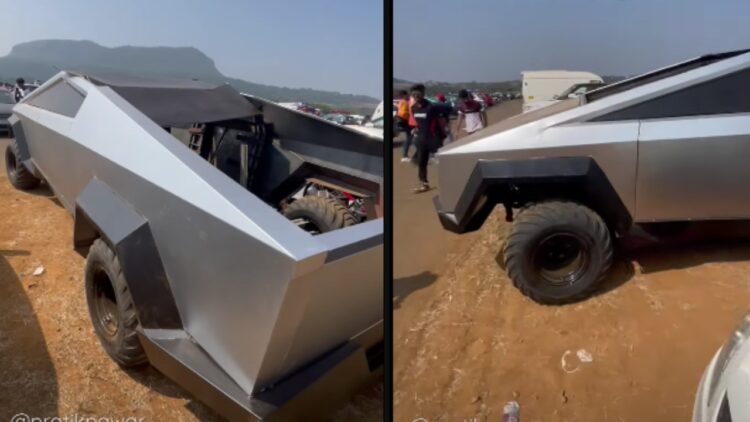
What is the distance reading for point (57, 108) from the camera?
1.37 m

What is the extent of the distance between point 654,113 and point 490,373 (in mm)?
534

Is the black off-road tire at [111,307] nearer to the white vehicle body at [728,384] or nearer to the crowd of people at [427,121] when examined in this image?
the crowd of people at [427,121]

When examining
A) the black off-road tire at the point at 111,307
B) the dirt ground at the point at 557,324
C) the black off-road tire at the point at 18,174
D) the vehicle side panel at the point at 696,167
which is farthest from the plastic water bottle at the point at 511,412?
the black off-road tire at the point at 18,174

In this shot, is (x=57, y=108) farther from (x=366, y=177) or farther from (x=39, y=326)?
(x=366, y=177)

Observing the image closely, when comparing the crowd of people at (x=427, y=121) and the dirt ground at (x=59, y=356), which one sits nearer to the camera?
the crowd of people at (x=427, y=121)

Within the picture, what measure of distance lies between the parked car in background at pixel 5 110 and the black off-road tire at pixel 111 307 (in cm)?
50

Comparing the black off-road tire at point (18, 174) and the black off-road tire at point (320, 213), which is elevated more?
the black off-road tire at point (18, 174)

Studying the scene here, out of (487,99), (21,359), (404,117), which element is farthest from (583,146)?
(21,359)

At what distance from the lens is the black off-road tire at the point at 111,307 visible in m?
1.17

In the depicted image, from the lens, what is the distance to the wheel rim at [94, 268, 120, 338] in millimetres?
1234

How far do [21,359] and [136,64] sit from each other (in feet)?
2.58

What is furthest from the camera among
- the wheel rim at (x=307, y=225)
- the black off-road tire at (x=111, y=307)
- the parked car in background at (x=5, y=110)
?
the parked car in background at (x=5, y=110)

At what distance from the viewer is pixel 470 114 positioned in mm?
851

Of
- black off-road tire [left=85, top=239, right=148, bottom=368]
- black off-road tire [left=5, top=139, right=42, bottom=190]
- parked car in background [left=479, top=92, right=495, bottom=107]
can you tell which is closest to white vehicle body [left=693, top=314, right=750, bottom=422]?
parked car in background [left=479, top=92, right=495, bottom=107]
